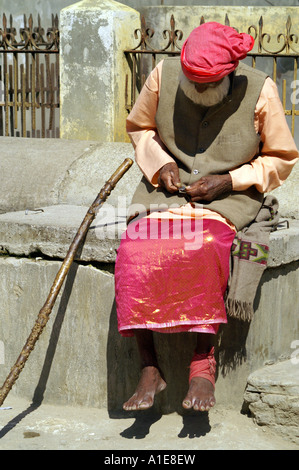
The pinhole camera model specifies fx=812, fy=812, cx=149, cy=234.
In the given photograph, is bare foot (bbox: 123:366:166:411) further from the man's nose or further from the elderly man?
the man's nose

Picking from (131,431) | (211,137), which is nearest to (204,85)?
(211,137)

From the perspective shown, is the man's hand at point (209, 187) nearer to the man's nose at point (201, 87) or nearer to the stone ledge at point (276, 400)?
the man's nose at point (201, 87)

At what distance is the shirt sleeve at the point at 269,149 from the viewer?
3.89 metres

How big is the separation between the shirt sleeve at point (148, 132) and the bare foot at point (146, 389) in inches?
37.3

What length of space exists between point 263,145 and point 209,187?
0.36 meters

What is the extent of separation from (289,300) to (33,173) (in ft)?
7.04

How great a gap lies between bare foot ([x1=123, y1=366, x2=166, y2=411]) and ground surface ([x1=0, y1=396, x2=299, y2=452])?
0.86ft

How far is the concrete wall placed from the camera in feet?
13.4

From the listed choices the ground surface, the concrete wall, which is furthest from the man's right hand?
the ground surface

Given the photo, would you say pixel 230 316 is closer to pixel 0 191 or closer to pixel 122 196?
pixel 122 196

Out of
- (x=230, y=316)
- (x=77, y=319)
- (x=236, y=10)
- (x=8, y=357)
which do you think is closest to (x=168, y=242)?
(x=230, y=316)

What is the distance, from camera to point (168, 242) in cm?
370

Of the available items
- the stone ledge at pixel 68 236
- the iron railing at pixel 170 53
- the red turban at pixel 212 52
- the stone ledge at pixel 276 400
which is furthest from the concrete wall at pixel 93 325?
the iron railing at pixel 170 53

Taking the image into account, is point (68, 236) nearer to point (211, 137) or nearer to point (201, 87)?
point (211, 137)
